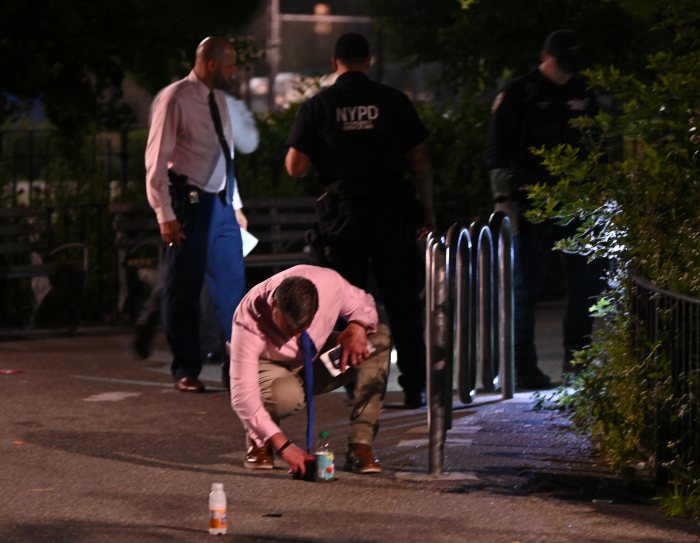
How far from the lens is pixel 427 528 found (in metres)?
5.68

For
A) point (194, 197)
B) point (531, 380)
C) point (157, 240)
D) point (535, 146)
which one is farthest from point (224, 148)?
point (157, 240)

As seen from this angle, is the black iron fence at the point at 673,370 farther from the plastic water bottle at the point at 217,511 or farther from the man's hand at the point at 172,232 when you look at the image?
the man's hand at the point at 172,232

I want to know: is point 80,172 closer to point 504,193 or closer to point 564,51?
point 504,193

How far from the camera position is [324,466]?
21.3 ft

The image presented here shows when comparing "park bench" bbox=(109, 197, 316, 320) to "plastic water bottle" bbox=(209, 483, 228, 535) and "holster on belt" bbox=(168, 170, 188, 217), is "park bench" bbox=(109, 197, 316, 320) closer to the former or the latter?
"holster on belt" bbox=(168, 170, 188, 217)

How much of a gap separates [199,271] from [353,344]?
8.60 ft

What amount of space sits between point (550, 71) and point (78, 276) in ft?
16.2

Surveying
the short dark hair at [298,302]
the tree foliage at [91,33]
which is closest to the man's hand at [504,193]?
the tree foliage at [91,33]

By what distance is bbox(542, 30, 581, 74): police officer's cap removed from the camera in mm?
9062

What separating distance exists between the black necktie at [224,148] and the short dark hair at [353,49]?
3.38ft

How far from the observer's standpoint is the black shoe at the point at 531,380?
922 centimetres

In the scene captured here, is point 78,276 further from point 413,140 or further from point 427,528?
point 427,528

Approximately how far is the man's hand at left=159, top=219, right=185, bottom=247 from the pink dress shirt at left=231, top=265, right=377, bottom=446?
2.21 meters

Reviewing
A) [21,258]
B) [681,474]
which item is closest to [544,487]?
[681,474]
